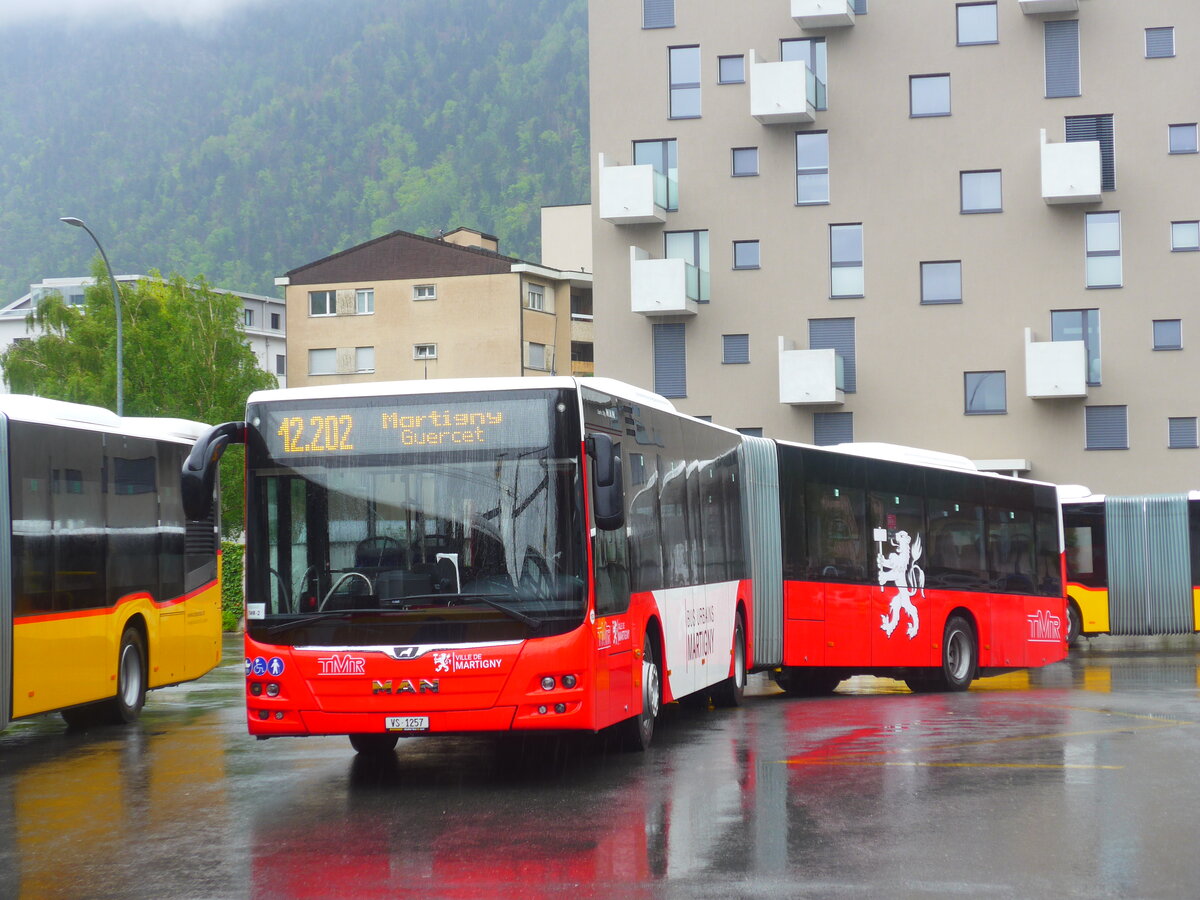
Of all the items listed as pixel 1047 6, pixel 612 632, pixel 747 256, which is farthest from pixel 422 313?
pixel 612 632

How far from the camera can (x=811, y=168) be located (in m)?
48.7

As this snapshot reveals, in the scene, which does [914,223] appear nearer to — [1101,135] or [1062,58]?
[1101,135]

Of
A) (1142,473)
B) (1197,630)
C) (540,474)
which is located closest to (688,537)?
(540,474)

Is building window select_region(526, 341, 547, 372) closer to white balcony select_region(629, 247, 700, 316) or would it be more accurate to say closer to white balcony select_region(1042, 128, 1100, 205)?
white balcony select_region(629, 247, 700, 316)

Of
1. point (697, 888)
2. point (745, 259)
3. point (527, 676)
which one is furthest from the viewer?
point (745, 259)

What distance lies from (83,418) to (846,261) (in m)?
34.5

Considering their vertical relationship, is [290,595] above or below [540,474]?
below

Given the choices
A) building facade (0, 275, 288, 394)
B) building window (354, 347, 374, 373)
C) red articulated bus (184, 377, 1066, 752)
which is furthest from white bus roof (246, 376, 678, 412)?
building facade (0, 275, 288, 394)

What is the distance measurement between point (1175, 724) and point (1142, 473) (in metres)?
31.7

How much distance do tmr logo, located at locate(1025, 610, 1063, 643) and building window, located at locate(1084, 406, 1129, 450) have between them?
888 inches

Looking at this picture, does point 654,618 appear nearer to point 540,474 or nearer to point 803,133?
point 540,474

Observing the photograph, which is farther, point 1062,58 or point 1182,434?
point 1062,58

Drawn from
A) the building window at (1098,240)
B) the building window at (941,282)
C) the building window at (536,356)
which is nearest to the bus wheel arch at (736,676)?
the building window at (941,282)

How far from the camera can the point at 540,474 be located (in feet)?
38.8
